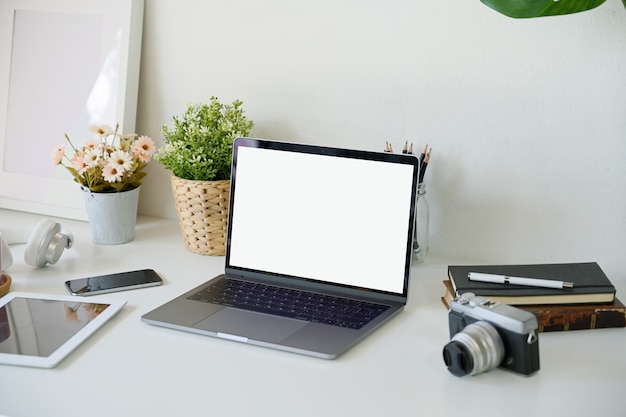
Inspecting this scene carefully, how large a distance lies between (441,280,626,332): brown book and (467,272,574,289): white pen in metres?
0.03

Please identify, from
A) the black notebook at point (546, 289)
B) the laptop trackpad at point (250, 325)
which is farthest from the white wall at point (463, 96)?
the laptop trackpad at point (250, 325)

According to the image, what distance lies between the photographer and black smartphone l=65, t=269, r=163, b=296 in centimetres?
128

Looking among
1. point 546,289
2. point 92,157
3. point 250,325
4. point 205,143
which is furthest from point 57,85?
point 546,289

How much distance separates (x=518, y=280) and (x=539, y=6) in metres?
0.41

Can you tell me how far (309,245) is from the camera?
1.30 m

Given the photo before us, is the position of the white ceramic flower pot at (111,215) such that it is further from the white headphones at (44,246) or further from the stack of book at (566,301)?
the stack of book at (566,301)

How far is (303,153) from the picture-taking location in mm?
1303

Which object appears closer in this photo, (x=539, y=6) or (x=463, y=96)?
(x=539, y=6)

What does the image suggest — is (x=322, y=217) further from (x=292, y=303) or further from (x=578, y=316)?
(x=578, y=316)

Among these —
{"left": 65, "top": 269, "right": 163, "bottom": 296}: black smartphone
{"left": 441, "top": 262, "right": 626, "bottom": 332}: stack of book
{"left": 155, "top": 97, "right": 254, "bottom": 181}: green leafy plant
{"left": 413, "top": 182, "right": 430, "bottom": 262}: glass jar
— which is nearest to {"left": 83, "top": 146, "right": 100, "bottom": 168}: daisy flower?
{"left": 155, "top": 97, "right": 254, "bottom": 181}: green leafy plant

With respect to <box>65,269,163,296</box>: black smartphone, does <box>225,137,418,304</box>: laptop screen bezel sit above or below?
above

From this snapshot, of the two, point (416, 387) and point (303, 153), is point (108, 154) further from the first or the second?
point (416, 387)

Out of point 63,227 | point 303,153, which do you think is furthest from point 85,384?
point 63,227

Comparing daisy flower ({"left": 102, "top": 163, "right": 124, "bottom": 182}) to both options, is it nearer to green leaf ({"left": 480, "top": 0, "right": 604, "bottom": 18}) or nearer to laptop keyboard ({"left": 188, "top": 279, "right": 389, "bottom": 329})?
laptop keyboard ({"left": 188, "top": 279, "right": 389, "bottom": 329})
